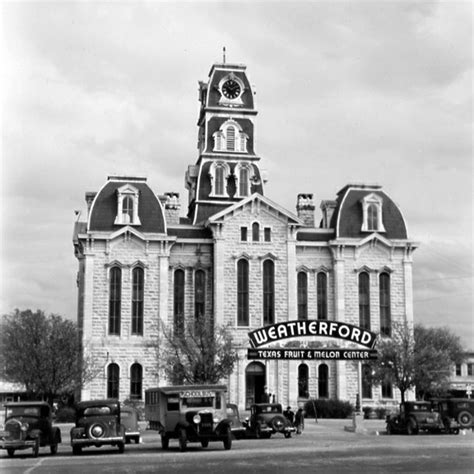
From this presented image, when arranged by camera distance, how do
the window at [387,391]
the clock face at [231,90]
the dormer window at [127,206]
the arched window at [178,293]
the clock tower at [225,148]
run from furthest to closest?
1. the clock face at [231,90]
2. the clock tower at [225,148]
3. the window at [387,391]
4. the arched window at [178,293]
5. the dormer window at [127,206]

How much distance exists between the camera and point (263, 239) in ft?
227

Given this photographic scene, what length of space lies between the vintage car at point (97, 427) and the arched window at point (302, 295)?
37596 mm

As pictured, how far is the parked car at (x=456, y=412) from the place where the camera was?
4681cm

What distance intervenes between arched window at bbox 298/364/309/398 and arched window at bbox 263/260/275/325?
432cm

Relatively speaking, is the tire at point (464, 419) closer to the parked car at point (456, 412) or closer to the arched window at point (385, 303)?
the parked car at point (456, 412)

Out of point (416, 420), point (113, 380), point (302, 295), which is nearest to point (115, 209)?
point (113, 380)

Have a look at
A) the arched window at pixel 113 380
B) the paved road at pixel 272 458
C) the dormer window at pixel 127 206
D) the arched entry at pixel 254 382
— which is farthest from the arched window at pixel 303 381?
the paved road at pixel 272 458

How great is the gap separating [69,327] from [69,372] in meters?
4.17

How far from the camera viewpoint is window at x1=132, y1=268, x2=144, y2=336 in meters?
67.2

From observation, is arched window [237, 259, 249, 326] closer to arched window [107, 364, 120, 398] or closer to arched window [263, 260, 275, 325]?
arched window [263, 260, 275, 325]

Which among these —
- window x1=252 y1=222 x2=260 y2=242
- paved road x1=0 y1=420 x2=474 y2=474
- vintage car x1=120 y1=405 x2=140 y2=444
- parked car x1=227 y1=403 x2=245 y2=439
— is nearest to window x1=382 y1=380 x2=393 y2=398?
window x1=252 y1=222 x2=260 y2=242

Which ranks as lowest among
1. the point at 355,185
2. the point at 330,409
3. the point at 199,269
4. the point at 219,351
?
the point at 330,409

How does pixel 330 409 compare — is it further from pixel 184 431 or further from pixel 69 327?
pixel 184 431

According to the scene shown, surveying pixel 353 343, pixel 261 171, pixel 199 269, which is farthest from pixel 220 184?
pixel 353 343
